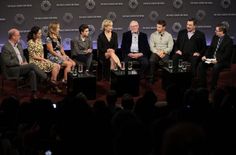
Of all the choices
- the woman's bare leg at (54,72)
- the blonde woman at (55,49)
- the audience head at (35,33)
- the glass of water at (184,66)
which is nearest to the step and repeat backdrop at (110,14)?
the blonde woman at (55,49)

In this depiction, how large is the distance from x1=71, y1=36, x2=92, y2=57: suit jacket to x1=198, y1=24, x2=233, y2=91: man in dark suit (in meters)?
2.26

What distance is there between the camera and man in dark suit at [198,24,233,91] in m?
9.02

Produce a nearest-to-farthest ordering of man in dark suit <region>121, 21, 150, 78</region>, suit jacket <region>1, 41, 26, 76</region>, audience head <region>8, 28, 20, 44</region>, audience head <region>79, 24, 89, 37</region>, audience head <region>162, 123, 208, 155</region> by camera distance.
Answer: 1. audience head <region>162, 123, 208, 155</region>
2. suit jacket <region>1, 41, 26, 76</region>
3. audience head <region>8, 28, 20, 44</region>
4. audience head <region>79, 24, 89, 37</region>
5. man in dark suit <region>121, 21, 150, 78</region>

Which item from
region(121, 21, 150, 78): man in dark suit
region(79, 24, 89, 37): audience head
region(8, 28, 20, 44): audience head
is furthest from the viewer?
region(121, 21, 150, 78): man in dark suit

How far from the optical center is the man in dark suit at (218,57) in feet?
29.6

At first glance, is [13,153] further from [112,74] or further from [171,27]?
[171,27]

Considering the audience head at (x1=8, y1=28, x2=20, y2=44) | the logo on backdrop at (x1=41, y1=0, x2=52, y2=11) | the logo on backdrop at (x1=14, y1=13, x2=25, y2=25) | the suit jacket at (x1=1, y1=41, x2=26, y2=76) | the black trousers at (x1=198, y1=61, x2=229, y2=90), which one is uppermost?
the logo on backdrop at (x1=41, y1=0, x2=52, y2=11)

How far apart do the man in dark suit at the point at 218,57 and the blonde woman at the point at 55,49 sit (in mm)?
2465

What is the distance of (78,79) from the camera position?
837 centimetres

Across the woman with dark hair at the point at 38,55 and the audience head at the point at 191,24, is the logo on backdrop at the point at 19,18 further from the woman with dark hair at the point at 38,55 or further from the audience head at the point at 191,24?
the audience head at the point at 191,24

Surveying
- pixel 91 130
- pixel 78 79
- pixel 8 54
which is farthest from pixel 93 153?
pixel 8 54

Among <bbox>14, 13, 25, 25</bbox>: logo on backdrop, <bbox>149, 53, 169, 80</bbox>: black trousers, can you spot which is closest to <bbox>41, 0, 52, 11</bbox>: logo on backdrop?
<bbox>14, 13, 25, 25</bbox>: logo on backdrop

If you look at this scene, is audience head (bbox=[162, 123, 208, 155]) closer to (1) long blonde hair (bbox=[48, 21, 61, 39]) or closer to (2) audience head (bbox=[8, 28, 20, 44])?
(2) audience head (bbox=[8, 28, 20, 44])

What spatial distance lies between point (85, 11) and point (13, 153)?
→ 21.8 feet
